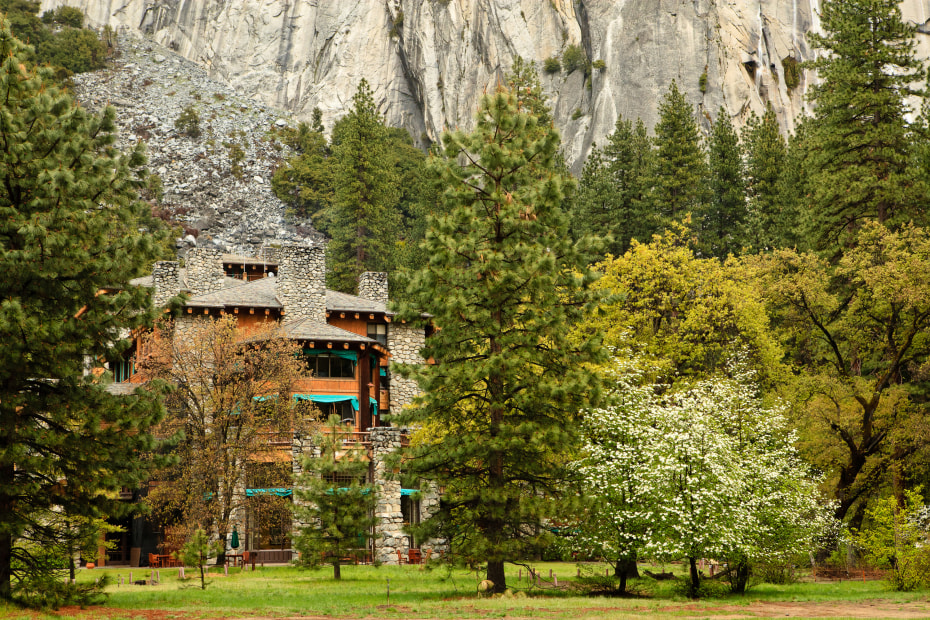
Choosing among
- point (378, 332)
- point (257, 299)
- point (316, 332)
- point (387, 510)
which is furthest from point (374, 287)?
point (387, 510)

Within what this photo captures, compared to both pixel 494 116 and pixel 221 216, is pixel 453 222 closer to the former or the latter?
pixel 494 116

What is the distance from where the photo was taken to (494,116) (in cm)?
2339

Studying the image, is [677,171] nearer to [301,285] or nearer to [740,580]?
[301,285]

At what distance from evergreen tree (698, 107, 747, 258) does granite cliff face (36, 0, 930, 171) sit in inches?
1037

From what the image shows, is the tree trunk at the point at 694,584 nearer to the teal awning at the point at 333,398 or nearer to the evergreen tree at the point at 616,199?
the teal awning at the point at 333,398

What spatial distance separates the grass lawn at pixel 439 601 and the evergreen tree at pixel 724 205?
99.0ft

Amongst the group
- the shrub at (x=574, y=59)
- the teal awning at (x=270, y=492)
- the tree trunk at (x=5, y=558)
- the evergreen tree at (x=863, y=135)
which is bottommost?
the tree trunk at (x=5, y=558)

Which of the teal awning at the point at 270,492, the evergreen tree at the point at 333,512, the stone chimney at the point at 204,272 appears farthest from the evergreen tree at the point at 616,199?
the evergreen tree at the point at 333,512

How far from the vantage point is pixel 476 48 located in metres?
102

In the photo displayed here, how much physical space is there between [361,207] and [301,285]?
80.5ft

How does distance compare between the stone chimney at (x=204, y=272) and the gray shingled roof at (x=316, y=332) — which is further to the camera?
the stone chimney at (x=204, y=272)

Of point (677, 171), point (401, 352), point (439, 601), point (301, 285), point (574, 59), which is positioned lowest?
point (439, 601)

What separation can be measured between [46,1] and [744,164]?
130152 mm

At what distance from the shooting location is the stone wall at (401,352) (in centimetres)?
4259
